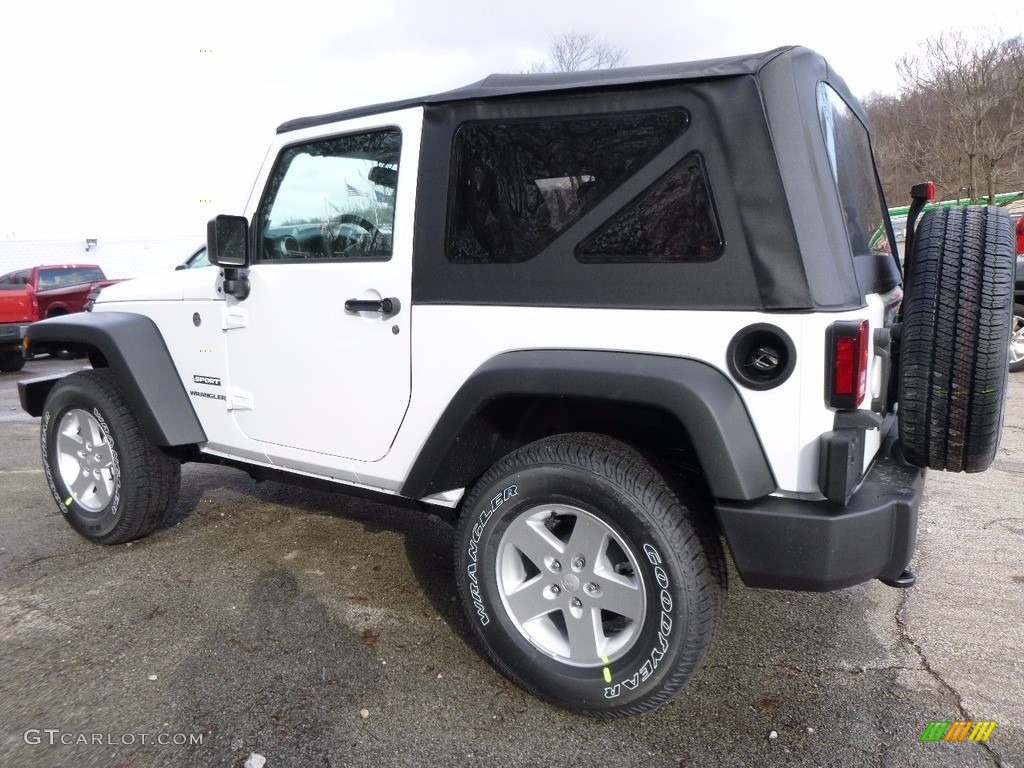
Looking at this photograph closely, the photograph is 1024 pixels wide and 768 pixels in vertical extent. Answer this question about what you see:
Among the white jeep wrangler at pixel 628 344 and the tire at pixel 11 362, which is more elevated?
the white jeep wrangler at pixel 628 344

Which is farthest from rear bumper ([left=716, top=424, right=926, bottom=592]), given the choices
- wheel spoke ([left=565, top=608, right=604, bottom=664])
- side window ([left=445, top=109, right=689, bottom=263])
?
side window ([left=445, top=109, right=689, bottom=263])

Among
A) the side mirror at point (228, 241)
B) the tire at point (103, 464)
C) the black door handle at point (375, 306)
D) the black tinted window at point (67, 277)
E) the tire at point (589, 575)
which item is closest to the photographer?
the tire at point (589, 575)

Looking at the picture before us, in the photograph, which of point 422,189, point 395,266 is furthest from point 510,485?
point 422,189

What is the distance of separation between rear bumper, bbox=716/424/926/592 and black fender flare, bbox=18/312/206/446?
2.54 metres

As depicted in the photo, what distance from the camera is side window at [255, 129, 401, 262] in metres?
2.97

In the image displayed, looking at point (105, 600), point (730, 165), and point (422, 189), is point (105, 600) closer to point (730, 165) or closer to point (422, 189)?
Answer: point (422, 189)

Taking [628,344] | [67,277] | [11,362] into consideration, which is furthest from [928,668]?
[67,277]

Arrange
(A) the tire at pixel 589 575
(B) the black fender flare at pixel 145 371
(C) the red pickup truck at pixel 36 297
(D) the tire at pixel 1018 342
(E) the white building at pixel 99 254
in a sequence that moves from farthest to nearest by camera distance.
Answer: (E) the white building at pixel 99 254
(C) the red pickup truck at pixel 36 297
(D) the tire at pixel 1018 342
(B) the black fender flare at pixel 145 371
(A) the tire at pixel 589 575

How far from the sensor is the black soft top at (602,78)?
221cm

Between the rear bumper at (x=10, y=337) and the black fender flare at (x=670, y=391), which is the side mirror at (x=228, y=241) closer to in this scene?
the black fender flare at (x=670, y=391)

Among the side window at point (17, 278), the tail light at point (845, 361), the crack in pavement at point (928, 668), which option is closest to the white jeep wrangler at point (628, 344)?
the tail light at point (845, 361)

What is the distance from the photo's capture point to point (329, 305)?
9.96 ft

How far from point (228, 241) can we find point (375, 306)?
82 cm

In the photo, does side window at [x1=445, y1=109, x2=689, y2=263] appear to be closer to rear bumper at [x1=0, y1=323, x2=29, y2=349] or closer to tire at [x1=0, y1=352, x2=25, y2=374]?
rear bumper at [x1=0, y1=323, x2=29, y2=349]
